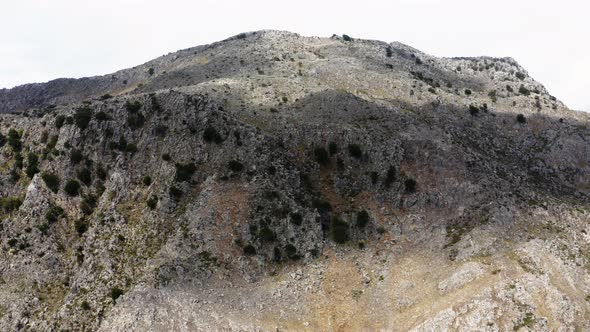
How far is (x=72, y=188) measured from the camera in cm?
6444

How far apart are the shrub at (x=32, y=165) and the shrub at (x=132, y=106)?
14557mm

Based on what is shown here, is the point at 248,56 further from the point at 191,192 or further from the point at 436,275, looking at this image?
the point at 436,275

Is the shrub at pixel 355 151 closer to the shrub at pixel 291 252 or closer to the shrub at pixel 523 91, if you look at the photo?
the shrub at pixel 291 252

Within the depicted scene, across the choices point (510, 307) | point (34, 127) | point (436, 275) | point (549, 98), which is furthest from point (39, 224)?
point (549, 98)

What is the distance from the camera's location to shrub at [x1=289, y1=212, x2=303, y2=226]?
60.9 m

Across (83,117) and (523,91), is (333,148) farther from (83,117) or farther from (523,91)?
(523,91)

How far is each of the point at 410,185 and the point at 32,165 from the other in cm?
5299

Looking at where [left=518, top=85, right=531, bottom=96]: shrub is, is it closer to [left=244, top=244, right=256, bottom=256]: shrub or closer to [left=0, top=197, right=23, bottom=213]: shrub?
[left=244, top=244, right=256, bottom=256]: shrub

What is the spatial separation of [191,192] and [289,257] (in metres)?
15.7

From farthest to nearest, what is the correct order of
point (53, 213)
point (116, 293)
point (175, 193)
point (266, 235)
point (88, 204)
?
1. point (88, 204)
2. point (53, 213)
3. point (175, 193)
4. point (266, 235)
5. point (116, 293)

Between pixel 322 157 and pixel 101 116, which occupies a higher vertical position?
pixel 101 116

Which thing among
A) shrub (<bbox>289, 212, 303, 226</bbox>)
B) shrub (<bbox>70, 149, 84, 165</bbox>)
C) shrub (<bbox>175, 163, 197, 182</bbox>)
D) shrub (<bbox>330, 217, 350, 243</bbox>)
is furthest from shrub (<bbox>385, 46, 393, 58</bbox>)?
shrub (<bbox>70, 149, 84, 165</bbox>)

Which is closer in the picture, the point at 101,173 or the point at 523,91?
the point at 101,173

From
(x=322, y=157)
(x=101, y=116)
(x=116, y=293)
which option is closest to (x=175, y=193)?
(x=116, y=293)
